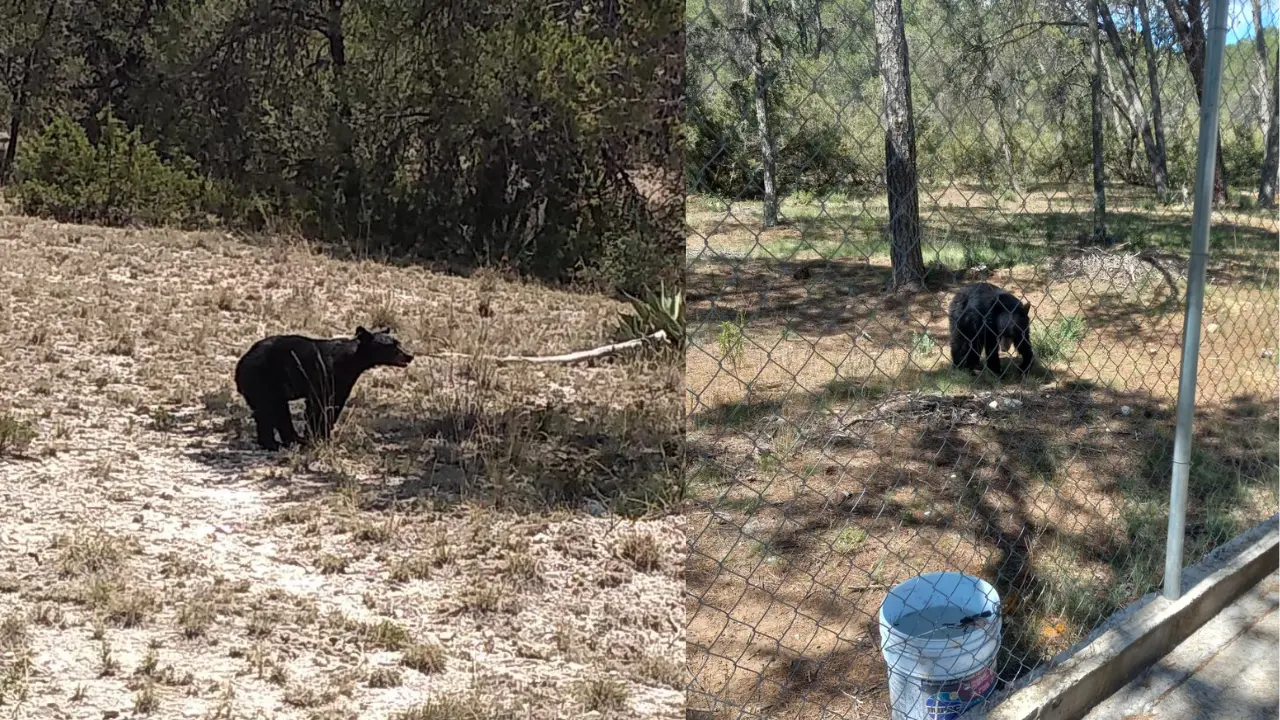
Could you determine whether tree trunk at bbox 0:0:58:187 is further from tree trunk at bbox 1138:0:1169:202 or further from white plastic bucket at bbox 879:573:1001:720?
white plastic bucket at bbox 879:573:1001:720

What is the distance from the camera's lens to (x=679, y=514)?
5.38m

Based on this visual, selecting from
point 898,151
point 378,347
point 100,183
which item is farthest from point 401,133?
point 378,347

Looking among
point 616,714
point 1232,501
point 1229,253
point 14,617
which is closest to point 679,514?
point 616,714

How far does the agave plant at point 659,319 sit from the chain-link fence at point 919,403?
0.32 m

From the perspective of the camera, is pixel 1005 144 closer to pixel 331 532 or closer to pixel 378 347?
pixel 331 532

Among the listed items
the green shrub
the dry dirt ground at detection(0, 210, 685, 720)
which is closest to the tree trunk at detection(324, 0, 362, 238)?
the green shrub

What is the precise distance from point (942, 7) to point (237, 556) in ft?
11.5

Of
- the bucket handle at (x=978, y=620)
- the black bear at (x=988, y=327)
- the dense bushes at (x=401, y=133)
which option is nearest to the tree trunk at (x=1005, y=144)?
the bucket handle at (x=978, y=620)

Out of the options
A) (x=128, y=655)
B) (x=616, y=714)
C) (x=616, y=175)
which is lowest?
(x=616, y=714)

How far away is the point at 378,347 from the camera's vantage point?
20.7ft

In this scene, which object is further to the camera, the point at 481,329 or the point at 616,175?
the point at 616,175

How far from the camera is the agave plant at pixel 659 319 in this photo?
834 centimetres

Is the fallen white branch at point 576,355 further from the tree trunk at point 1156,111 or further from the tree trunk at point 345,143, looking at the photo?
the tree trunk at point 345,143

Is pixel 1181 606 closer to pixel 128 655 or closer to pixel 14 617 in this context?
pixel 128 655
